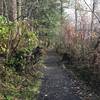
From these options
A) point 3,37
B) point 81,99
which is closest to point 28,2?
point 3,37

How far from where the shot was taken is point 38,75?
1522cm

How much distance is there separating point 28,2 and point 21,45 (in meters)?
14.3

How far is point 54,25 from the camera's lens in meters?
35.6

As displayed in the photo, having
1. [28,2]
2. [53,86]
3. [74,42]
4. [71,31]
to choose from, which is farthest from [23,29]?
[28,2]


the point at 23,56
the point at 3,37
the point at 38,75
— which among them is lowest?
the point at 38,75

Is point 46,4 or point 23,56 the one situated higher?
point 46,4

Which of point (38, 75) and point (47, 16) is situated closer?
point (38, 75)

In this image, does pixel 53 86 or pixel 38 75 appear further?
pixel 38 75

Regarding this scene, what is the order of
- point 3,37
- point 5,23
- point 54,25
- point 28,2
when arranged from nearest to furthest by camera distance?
point 3,37, point 5,23, point 28,2, point 54,25

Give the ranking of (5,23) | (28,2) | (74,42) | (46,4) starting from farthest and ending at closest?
1. (46,4)
2. (28,2)
3. (74,42)
4. (5,23)

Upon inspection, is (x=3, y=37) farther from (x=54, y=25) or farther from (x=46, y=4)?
(x=54, y=25)

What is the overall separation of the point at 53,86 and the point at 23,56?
2118 mm

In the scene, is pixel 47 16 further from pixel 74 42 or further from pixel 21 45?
pixel 21 45

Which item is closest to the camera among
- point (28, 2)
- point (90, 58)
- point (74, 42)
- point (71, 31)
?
point (90, 58)
